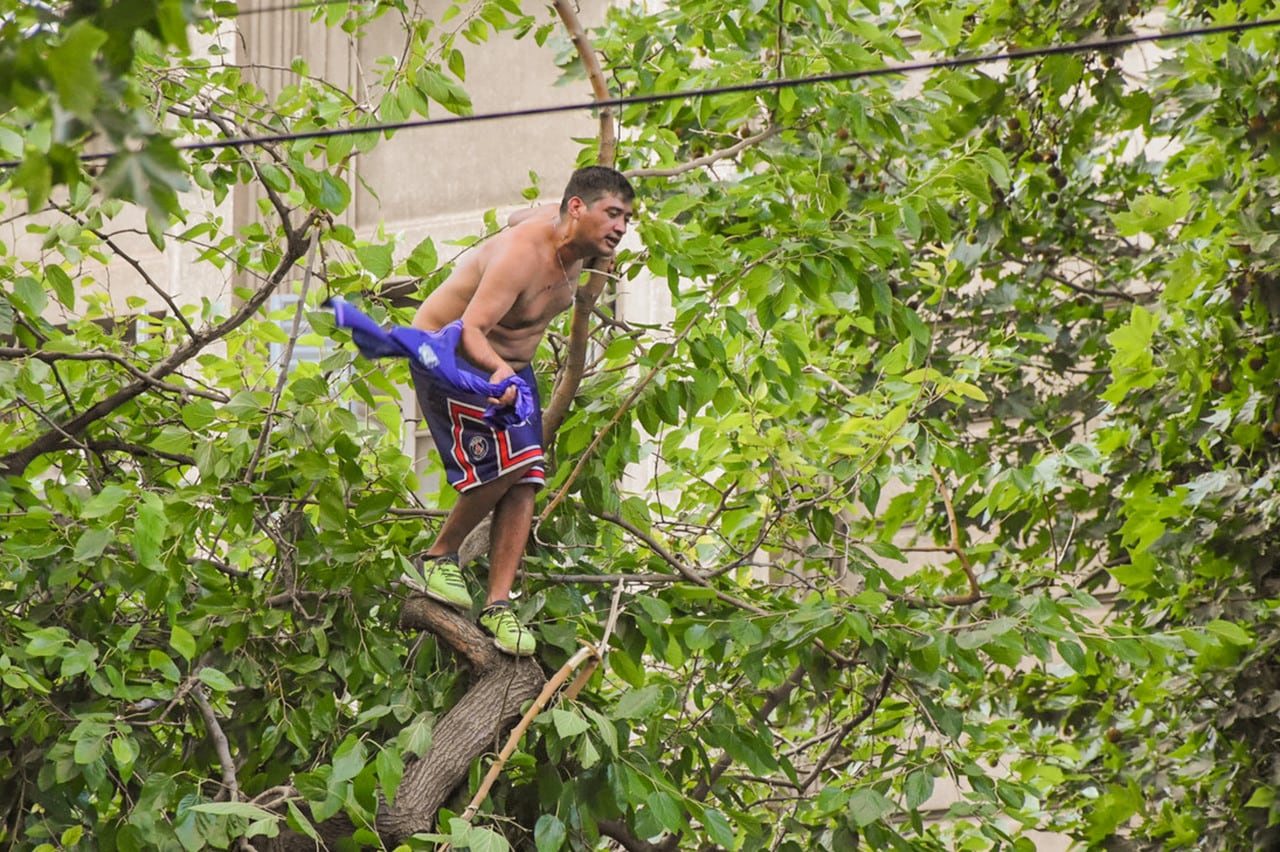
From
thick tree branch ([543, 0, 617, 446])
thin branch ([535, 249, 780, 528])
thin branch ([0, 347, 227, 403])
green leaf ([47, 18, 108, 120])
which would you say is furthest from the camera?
thin branch ([0, 347, 227, 403])

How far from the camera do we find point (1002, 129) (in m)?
8.99

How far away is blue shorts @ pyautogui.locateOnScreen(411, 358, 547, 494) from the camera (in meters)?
5.57

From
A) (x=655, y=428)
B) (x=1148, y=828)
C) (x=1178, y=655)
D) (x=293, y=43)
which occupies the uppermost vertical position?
(x=293, y=43)

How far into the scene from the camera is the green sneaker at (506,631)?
593 centimetres

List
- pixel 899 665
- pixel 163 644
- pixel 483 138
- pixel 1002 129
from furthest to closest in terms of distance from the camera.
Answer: pixel 483 138 < pixel 1002 129 < pixel 163 644 < pixel 899 665

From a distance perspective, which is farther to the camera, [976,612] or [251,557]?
[251,557]

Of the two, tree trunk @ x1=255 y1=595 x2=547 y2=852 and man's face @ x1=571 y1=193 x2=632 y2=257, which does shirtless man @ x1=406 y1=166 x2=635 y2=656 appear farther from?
tree trunk @ x1=255 y1=595 x2=547 y2=852

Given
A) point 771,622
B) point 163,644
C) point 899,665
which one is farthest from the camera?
point 163,644

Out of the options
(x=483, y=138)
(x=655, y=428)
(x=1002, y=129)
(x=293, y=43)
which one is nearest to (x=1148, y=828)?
(x=655, y=428)

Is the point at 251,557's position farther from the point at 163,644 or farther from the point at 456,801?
the point at 456,801

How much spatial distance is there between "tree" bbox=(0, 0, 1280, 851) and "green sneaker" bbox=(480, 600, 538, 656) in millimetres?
121

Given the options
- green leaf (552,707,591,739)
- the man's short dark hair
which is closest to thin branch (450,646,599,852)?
green leaf (552,707,591,739)

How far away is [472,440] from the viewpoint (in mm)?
5664

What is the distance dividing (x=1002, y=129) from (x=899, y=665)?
11.5ft
